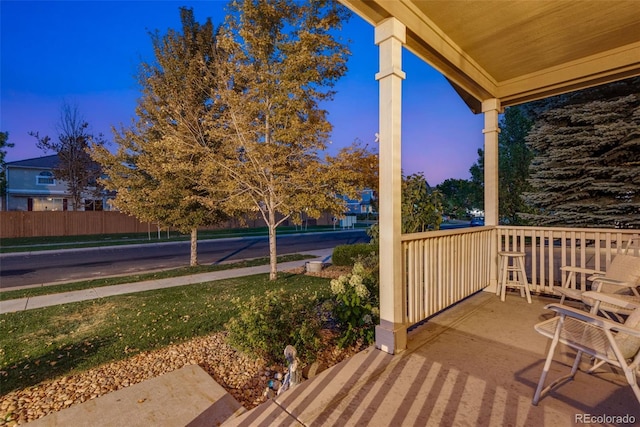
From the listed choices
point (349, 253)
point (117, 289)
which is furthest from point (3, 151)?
point (349, 253)

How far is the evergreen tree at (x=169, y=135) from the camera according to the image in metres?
7.26

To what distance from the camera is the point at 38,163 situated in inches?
909

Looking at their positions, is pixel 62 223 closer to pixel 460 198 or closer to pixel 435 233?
pixel 435 233

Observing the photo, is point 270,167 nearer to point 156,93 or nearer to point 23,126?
point 156,93

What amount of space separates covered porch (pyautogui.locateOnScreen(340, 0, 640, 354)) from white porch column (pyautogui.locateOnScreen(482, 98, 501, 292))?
0.05ft

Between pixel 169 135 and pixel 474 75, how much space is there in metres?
6.04

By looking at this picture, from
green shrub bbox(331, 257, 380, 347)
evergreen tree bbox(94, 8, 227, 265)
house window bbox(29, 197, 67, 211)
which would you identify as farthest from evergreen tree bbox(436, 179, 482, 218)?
house window bbox(29, 197, 67, 211)

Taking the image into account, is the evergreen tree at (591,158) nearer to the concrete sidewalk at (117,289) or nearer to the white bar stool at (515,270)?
the white bar stool at (515,270)

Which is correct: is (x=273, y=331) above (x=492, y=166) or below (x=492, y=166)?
below

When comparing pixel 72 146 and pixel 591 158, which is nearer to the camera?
pixel 591 158

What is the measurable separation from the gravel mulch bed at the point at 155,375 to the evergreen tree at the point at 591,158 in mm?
8370

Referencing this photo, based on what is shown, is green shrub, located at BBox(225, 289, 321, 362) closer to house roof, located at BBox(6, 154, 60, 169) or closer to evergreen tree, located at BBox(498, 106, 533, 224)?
evergreen tree, located at BBox(498, 106, 533, 224)

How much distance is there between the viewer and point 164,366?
289cm

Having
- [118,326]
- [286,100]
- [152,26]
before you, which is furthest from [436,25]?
[152,26]
